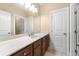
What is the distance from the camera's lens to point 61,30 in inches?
97.4

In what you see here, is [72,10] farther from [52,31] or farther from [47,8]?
[52,31]

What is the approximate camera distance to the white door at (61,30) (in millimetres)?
2342

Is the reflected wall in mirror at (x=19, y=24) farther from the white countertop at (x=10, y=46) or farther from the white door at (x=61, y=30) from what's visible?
the white door at (x=61, y=30)

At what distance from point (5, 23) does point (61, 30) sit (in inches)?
55.3

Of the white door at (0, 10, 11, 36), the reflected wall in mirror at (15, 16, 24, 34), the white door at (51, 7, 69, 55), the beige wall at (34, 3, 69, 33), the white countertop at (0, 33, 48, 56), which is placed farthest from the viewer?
the white door at (51, 7, 69, 55)

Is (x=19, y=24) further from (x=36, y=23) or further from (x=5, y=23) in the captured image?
(x=36, y=23)

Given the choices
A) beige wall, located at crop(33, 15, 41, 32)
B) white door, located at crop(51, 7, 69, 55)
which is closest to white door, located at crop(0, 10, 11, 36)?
beige wall, located at crop(33, 15, 41, 32)

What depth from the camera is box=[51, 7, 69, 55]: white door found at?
2.34 m

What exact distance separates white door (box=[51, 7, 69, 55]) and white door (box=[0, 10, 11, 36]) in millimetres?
1039

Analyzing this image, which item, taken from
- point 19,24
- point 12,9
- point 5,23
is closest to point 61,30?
point 19,24

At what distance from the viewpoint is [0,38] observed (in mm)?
1573

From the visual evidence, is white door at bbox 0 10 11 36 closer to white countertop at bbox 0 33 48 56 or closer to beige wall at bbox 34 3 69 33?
white countertop at bbox 0 33 48 56

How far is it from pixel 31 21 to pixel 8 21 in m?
0.51

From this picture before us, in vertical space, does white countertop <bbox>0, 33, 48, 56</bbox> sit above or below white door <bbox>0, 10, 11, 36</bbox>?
below
